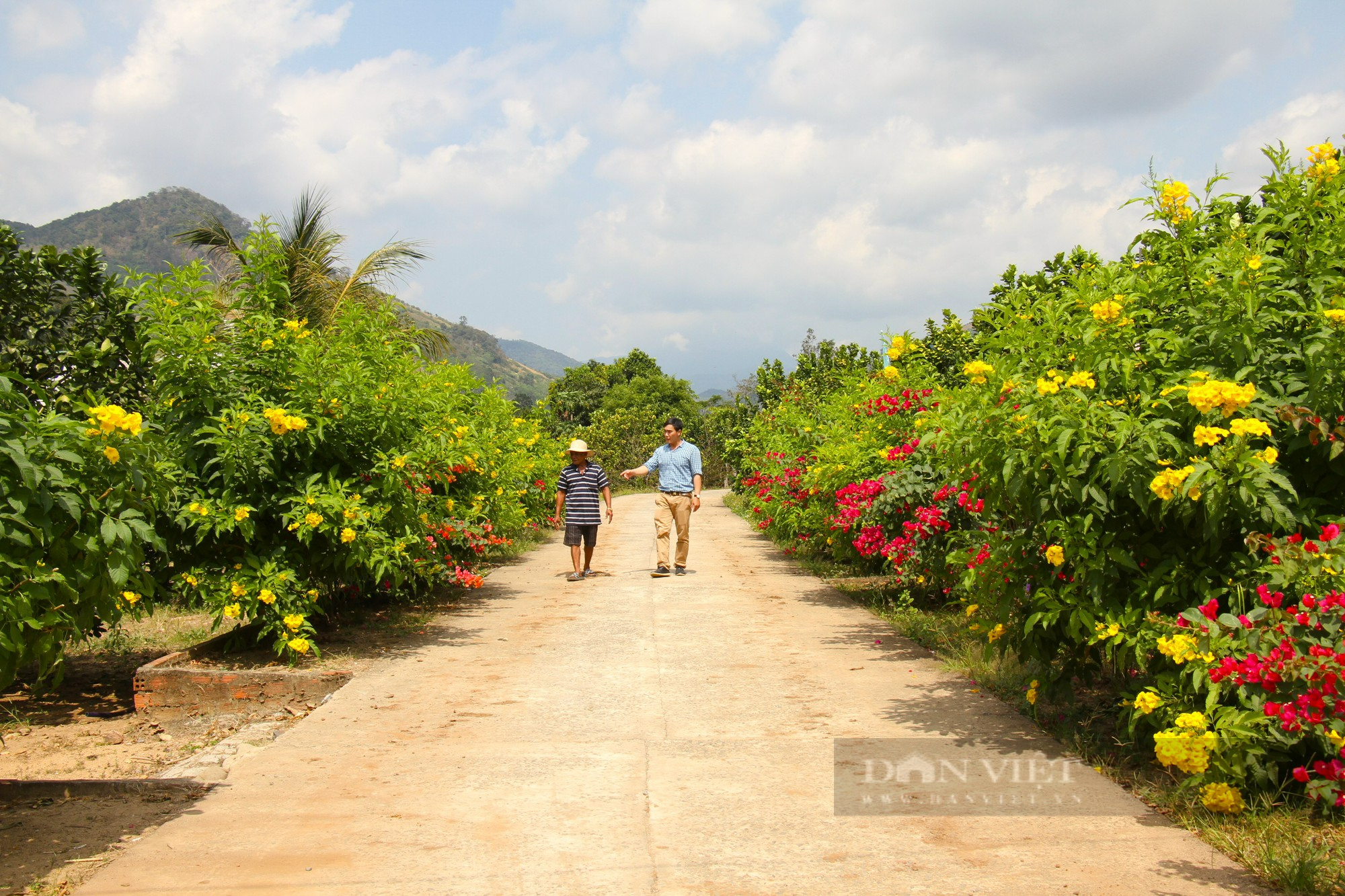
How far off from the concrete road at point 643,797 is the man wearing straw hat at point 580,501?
4.23 metres

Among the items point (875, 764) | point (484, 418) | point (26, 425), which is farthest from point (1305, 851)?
point (484, 418)

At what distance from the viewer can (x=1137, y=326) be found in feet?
16.4

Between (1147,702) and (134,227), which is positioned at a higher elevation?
(134,227)

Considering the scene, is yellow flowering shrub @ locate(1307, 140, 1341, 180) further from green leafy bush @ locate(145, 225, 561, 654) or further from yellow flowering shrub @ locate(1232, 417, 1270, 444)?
green leafy bush @ locate(145, 225, 561, 654)

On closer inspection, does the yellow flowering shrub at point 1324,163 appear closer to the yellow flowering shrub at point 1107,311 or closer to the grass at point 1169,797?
the yellow flowering shrub at point 1107,311

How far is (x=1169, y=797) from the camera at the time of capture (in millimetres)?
4348

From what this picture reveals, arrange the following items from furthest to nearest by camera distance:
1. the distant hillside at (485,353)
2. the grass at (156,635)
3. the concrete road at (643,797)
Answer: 1. the distant hillside at (485,353)
2. the grass at (156,635)
3. the concrete road at (643,797)

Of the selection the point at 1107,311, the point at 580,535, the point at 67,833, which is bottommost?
the point at 67,833

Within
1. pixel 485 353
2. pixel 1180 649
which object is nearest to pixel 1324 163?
pixel 1180 649

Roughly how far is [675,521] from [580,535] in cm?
122

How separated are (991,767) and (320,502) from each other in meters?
4.64

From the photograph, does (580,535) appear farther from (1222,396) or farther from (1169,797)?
(1222,396)

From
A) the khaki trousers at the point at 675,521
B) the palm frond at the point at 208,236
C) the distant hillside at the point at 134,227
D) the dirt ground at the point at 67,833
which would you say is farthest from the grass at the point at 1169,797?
the distant hillside at the point at 134,227

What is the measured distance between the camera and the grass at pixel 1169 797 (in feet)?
11.7
